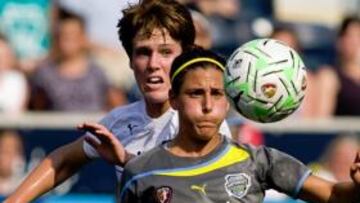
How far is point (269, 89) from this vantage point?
24.7ft

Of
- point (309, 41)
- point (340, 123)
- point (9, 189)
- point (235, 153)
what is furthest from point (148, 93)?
point (309, 41)

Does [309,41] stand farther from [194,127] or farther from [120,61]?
[194,127]

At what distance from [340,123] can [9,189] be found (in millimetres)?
3151

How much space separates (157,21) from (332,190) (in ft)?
5.03

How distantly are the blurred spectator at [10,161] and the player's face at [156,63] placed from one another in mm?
4901

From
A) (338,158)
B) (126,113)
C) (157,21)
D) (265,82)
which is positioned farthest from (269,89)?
(338,158)

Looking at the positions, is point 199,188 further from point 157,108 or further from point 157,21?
point 157,21

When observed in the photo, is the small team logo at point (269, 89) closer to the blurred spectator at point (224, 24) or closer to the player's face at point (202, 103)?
the player's face at point (202, 103)

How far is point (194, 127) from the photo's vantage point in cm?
739

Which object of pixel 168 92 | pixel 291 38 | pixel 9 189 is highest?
pixel 168 92

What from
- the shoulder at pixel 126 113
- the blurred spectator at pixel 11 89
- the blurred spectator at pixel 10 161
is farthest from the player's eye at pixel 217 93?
the blurred spectator at pixel 11 89

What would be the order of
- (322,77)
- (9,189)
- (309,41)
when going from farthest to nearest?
(309,41)
(322,77)
(9,189)

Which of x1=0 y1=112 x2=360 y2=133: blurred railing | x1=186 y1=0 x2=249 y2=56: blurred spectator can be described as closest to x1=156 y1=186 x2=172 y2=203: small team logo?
x1=0 y1=112 x2=360 y2=133: blurred railing

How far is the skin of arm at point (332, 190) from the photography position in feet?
23.4
